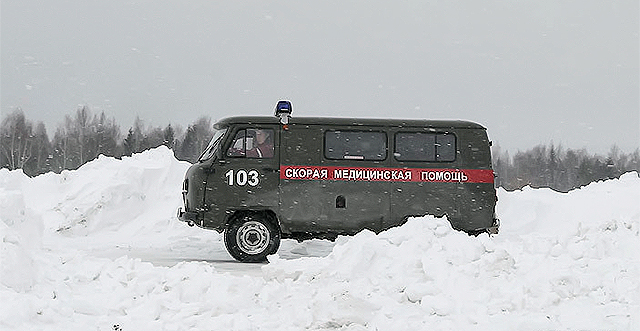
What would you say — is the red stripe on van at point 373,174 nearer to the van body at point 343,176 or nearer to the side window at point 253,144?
the van body at point 343,176

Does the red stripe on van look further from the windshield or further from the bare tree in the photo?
the bare tree

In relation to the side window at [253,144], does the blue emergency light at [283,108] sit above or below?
above

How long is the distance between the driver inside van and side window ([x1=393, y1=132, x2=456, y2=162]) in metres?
2.12

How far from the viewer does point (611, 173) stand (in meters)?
83.2

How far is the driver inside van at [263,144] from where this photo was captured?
12.2 m

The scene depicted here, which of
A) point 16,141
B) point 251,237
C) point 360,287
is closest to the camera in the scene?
point 360,287

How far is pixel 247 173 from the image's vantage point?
1221 centimetres

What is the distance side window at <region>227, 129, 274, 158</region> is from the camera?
12203 millimetres

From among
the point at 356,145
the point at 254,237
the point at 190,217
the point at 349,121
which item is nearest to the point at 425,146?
the point at 356,145

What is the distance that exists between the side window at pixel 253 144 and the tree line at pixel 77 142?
5928 centimetres

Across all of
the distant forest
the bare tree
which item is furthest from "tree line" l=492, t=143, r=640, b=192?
the bare tree

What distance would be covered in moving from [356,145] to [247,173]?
6.20ft

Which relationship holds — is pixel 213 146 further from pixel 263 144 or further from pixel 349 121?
pixel 349 121

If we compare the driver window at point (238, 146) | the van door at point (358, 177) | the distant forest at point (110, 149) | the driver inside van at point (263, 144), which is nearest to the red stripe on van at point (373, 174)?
the van door at point (358, 177)
